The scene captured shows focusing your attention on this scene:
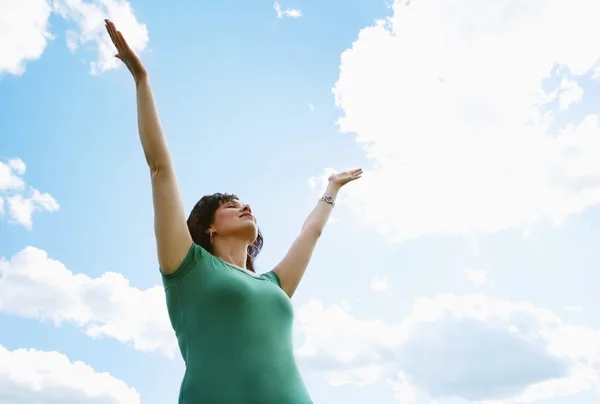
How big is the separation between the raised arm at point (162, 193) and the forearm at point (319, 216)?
4.84ft

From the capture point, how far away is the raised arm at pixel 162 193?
3.32 meters

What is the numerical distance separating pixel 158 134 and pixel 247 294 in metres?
1.06

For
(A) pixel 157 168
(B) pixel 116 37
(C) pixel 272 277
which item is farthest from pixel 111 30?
(C) pixel 272 277

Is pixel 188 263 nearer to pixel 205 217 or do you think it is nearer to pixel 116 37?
pixel 205 217

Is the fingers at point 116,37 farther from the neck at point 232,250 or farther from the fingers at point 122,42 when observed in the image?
the neck at point 232,250

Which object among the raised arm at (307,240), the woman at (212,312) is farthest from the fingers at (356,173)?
the woman at (212,312)

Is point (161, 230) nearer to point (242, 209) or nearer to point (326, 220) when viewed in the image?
point (242, 209)

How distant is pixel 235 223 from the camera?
14.0 feet

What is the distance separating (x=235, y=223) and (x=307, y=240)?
2.14 feet

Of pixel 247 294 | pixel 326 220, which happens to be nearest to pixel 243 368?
pixel 247 294

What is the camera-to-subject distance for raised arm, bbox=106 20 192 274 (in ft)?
10.9

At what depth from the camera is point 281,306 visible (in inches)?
143

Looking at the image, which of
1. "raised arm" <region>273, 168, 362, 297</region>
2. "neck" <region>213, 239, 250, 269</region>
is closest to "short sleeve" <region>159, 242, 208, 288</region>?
"neck" <region>213, 239, 250, 269</region>

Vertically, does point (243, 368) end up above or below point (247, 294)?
below
